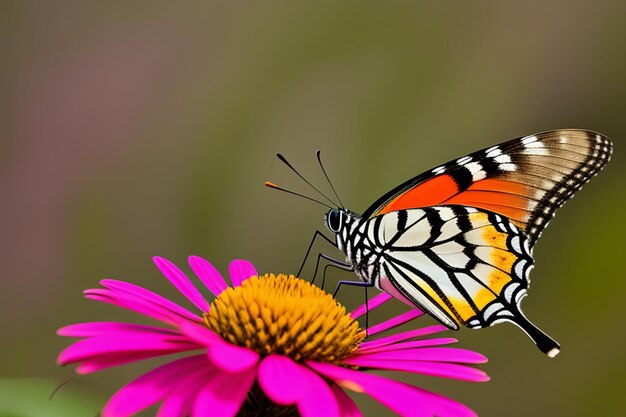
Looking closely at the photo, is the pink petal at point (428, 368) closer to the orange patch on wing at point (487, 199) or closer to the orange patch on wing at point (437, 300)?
the orange patch on wing at point (437, 300)

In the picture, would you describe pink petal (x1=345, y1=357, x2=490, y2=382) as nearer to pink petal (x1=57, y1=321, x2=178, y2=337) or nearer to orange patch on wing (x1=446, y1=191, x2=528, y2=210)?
pink petal (x1=57, y1=321, x2=178, y2=337)

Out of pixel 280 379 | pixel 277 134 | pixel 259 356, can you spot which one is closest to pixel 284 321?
pixel 259 356

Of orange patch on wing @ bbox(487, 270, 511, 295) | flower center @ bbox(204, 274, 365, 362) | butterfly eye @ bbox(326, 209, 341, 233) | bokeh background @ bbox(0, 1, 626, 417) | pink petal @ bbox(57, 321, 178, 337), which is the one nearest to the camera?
pink petal @ bbox(57, 321, 178, 337)

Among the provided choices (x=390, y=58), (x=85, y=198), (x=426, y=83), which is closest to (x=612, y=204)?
(x=426, y=83)

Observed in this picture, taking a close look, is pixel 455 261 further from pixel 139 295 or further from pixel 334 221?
pixel 139 295

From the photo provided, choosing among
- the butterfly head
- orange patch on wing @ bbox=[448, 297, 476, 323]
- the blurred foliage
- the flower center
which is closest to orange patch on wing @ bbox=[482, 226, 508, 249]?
orange patch on wing @ bbox=[448, 297, 476, 323]

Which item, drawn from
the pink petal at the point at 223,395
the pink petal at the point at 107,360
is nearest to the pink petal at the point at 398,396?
the pink petal at the point at 223,395
